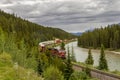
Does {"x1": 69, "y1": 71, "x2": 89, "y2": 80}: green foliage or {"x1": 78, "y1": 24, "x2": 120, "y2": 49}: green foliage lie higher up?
{"x1": 78, "y1": 24, "x2": 120, "y2": 49}: green foliage

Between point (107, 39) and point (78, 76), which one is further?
point (107, 39)

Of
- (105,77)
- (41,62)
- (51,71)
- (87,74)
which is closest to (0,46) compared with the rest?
(41,62)

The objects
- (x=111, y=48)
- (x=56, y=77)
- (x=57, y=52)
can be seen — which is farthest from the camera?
(x=111, y=48)

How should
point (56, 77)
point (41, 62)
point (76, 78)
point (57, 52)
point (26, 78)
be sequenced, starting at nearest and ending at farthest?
point (26, 78), point (56, 77), point (76, 78), point (41, 62), point (57, 52)

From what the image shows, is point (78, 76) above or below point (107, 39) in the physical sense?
below

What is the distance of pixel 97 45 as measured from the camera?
16525 cm

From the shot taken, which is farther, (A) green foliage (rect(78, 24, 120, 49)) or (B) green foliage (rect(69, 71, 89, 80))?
(A) green foliage (rect(78, 24, 120, 49))

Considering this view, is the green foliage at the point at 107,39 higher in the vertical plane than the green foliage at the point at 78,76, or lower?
higher

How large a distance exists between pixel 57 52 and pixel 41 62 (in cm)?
1714

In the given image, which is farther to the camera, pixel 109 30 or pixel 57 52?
pixel 109 30

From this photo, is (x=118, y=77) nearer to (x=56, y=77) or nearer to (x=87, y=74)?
(x=87, y=74)

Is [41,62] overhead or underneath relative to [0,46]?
underneath

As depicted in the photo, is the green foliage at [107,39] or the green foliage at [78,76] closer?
the green foliage at [78,76]

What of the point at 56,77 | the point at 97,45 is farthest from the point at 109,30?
the point at 56,77
